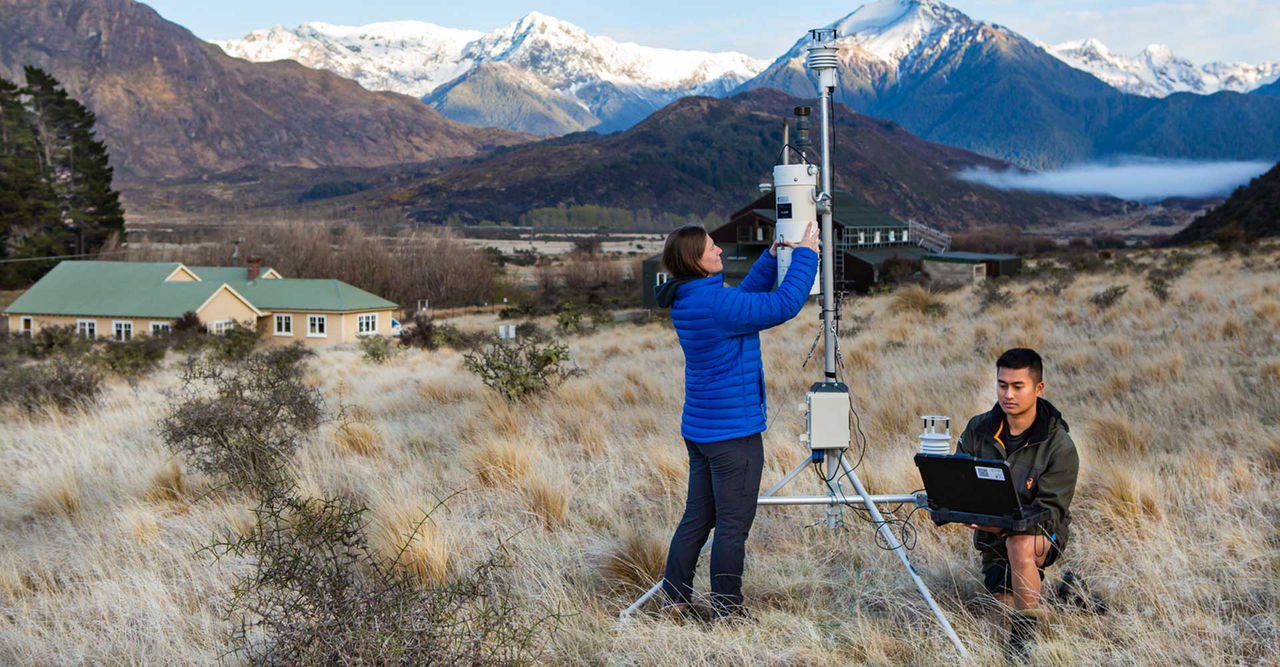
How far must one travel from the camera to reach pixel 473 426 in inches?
306

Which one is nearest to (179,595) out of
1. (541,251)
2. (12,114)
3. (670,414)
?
(670,414)

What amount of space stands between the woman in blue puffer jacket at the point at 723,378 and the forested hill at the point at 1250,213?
4433cm

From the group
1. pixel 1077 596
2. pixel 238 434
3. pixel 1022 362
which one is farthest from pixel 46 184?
pixel 1077 596

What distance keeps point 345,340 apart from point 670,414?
38.6m

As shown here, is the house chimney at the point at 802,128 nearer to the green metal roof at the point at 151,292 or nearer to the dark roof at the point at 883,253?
the dark roof at the point at 883,253

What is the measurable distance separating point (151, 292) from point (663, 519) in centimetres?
4305

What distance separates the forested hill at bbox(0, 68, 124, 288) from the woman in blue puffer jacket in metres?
60.5

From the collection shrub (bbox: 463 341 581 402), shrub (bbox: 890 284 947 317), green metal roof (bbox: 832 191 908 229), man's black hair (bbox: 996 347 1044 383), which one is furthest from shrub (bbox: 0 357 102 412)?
green metal roof (bbox: 832 191 908 229)

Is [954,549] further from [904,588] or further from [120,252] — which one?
[120,252]

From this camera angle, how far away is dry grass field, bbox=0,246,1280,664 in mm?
3545

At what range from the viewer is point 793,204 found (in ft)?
12.6

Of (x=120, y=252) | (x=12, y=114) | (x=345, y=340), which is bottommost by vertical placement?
(x=345, y=340)

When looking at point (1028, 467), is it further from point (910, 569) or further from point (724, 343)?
point (724, 343)

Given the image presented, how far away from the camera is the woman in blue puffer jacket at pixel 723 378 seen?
361 centimetres
